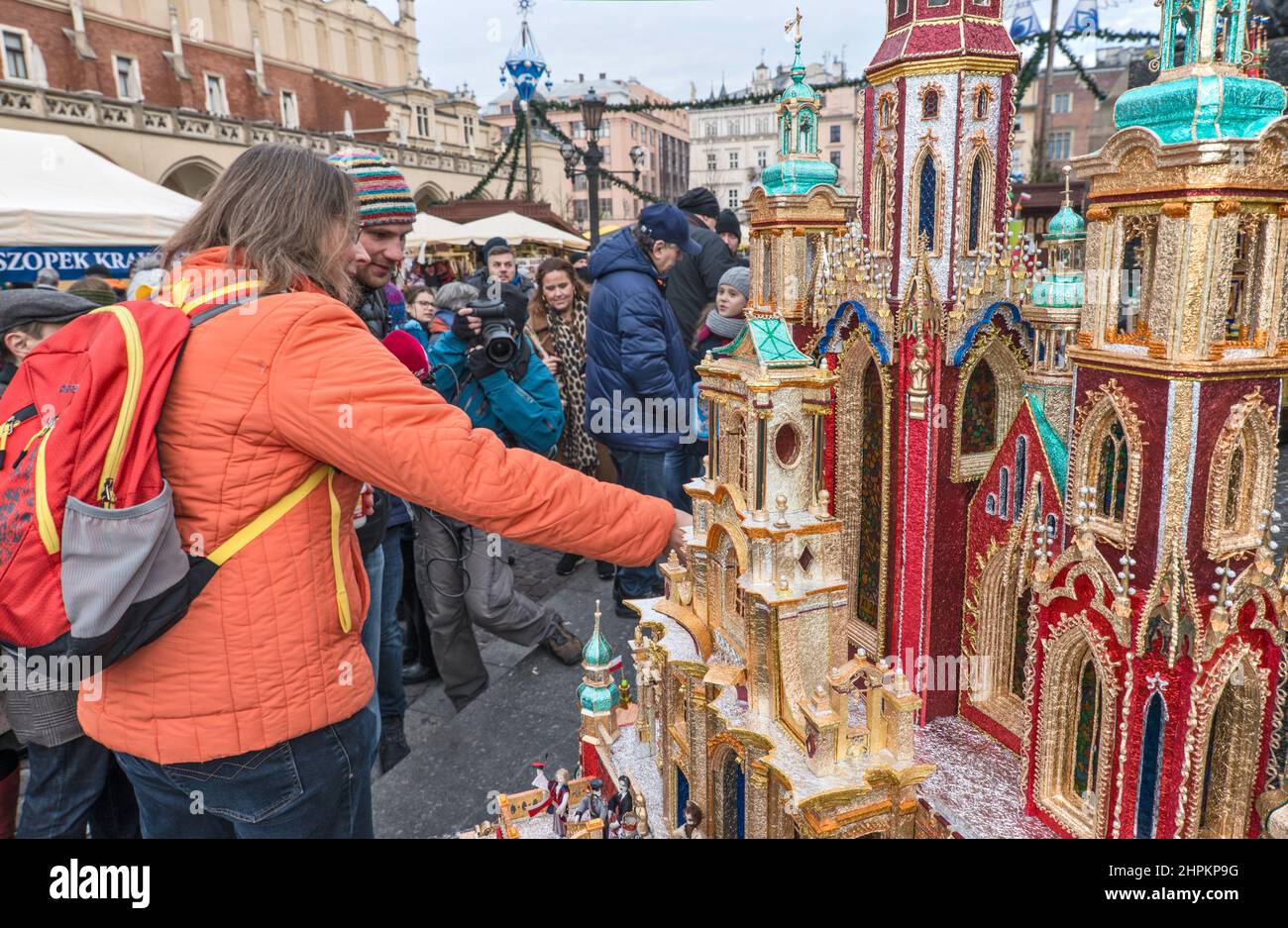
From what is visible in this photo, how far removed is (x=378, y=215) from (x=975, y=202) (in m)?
2.44

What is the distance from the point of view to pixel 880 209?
3.33m

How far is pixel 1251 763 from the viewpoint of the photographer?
234 centimetres

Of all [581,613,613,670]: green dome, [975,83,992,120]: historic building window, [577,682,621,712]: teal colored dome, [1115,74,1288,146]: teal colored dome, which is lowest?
[577,682,621,712]: teal colored dome

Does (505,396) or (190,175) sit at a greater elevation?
(190,175)

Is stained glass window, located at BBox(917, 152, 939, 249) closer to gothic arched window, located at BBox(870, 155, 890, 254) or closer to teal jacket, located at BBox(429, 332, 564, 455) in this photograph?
gothic arched window, located at BBox(870, 155, 890, 254)

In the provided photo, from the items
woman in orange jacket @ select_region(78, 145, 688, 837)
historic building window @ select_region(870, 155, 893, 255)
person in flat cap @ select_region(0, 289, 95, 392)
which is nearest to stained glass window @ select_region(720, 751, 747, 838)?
woman in orange jacket @ select_region(78, 145, 688, 837)

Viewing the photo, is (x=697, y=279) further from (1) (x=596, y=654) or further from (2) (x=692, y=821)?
(2) (x=692, y=821)

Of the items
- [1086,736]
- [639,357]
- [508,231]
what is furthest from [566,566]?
[508,231]

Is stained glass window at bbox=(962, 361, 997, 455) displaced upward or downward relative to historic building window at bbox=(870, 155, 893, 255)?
downward

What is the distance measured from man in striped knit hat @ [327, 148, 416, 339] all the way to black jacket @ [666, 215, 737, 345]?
354cm

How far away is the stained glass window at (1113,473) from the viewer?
2359 millimetres

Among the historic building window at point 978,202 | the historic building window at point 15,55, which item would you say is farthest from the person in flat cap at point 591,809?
the historic building window at point 15,55

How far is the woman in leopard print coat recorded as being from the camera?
7.14 m

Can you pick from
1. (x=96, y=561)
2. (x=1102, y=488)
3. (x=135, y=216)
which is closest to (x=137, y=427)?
(x=96, y=561)
